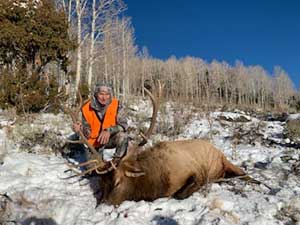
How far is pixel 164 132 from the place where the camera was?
26.5ft

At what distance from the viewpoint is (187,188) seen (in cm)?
472

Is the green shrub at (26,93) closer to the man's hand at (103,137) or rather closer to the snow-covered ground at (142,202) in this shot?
the snow-covered ground at (142,202)

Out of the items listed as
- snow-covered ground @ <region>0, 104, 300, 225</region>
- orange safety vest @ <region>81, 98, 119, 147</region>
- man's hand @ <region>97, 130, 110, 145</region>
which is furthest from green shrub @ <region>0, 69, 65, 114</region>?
man's hand @ <region>97, 130, 110, 145</region>

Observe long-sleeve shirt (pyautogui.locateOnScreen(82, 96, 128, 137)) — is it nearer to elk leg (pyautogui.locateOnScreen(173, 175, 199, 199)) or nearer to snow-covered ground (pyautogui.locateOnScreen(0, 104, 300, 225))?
snow-covered ground (pyautogui.locateOnScreen(0, 104, 300, 225))

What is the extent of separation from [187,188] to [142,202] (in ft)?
2.16

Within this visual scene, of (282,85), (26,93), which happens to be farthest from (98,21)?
(282,85)

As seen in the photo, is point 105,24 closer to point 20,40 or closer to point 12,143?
point 20,40

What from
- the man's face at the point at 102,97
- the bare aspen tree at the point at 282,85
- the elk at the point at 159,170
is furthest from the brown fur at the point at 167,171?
the bare aspen tree at the point at 282,85

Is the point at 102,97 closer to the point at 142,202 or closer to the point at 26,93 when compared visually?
the point at 142,202

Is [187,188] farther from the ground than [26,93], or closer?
closer

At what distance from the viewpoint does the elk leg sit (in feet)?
15.0

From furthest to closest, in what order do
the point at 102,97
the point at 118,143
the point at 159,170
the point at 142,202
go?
the point at 102,97
the point at 118,143
the point at 159,170
the point at 142,202

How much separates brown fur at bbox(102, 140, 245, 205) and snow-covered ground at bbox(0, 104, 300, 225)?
0.16 metres


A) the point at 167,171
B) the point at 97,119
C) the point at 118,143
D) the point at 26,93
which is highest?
the point at 26,93
